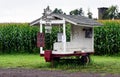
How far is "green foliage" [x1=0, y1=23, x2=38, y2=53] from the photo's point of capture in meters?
33.1

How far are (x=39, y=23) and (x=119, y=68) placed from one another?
Answer: 14.0ft

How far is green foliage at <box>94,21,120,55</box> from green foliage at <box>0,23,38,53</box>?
4378mm

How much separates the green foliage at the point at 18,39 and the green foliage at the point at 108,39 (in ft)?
14.4

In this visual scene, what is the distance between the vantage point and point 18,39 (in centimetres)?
3338

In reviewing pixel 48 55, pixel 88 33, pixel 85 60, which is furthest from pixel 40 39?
pixel 88 33

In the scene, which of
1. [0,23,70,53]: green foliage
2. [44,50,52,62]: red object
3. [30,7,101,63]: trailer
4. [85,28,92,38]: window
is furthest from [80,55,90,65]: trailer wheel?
[0,23,70,53]: green foliage

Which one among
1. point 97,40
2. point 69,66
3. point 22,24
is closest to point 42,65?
point 69,66

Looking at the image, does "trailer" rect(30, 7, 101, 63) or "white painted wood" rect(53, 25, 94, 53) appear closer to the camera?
"trailer" rect(30, 7, 101, 63)

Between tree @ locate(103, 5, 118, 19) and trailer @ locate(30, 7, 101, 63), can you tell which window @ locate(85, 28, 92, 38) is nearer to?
trailer @ locate(30, 7, 101, 63)

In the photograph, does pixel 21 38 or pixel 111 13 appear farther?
pixel 111 13

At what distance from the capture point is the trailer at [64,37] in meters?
21.4

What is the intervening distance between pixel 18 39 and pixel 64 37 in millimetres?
12264

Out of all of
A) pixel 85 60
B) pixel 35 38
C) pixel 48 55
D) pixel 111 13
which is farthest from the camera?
pixel 111 13

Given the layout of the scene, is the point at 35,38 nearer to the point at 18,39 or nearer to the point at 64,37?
the point at 18,39
